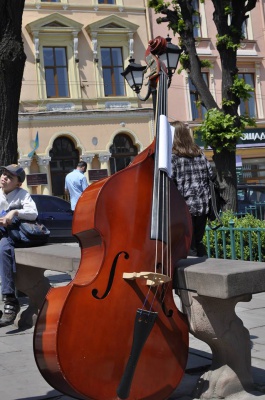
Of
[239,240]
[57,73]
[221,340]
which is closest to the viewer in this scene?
[221,340]

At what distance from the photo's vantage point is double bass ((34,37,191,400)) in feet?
10.9

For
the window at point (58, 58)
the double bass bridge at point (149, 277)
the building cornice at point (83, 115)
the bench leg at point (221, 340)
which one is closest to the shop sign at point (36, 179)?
the building cornice at point (83, 115)

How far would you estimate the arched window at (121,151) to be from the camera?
96.8ft

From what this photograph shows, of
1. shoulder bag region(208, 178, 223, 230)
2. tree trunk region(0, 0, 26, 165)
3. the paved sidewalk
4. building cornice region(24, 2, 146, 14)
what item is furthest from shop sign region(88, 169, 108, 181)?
shoulder bag region(208, 178, 223, 230)

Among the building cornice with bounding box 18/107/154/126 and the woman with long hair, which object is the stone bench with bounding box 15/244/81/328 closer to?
the woman with long hair

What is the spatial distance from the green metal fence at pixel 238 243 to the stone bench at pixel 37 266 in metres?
2.94

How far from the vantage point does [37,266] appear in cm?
540

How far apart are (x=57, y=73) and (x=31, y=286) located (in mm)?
23406

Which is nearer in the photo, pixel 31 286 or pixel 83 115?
pixel 31 286

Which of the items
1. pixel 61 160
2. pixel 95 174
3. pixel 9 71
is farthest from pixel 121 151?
pixel 9 71

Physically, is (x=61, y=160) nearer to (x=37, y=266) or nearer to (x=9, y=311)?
(x=9, y=311)

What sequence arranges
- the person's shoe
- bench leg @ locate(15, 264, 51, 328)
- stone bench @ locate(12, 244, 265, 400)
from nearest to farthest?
stone bench @ locate(12, 244, 265, 400) → the person's shoe → bench leg @ locate(15, 264, 51, 328)

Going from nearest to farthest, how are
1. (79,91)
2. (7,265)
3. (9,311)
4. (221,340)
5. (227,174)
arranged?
(221,340) → (7,265) → (9,311) → (227,174) → (79,91)

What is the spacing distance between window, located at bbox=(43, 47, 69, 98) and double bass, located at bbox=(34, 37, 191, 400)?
25520 mm
